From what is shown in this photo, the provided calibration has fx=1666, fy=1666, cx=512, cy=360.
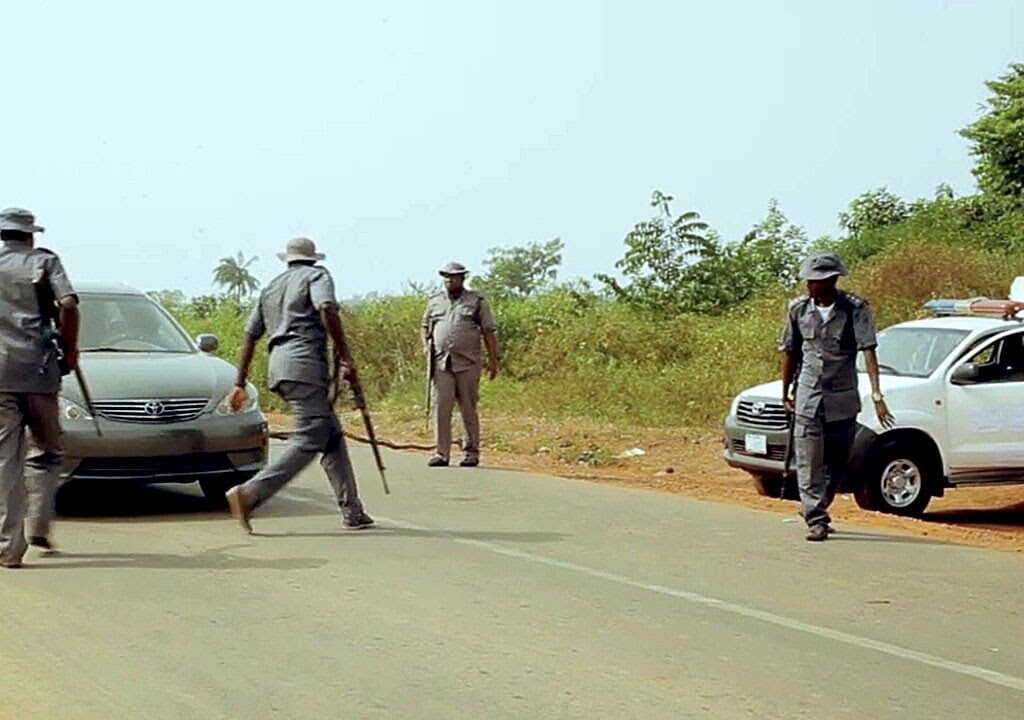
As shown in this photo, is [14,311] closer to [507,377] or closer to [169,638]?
[169,638]

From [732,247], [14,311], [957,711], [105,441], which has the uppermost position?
[732,247]

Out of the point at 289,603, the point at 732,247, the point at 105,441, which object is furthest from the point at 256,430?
the point at 732,247

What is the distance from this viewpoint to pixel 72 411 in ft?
37.2

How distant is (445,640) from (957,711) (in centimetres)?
230

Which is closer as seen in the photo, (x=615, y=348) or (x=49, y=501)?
(x=49, y=501)

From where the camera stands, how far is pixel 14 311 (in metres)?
9.40

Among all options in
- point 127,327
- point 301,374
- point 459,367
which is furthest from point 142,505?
point 459,367

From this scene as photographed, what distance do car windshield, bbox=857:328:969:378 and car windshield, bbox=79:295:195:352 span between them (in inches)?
236

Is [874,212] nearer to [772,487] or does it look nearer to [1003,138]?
[1003,138]

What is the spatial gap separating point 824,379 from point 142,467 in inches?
182

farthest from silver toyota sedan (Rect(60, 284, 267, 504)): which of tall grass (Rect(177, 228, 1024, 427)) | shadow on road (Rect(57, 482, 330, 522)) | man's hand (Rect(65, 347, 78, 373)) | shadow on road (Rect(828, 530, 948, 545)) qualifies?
tall grass (Rect(177, 228, 1024, 427))

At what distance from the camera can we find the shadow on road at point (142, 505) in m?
11.7

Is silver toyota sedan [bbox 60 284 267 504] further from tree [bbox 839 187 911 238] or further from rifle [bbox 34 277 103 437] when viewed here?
tree [bbox 839 187 911 238]

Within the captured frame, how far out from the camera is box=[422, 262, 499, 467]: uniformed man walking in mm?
15445
